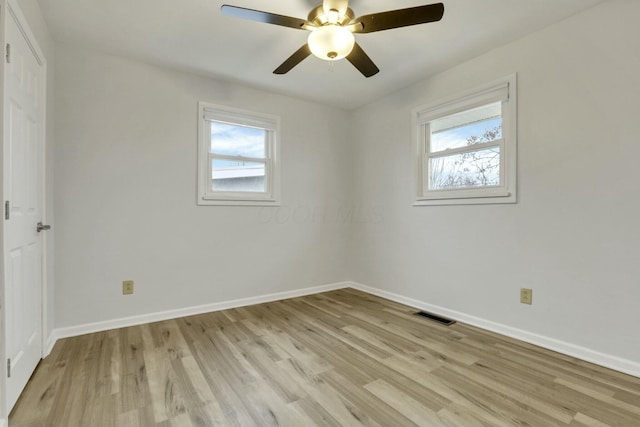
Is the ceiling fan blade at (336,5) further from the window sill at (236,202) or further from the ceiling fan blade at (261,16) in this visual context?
the window sill at (236,202)

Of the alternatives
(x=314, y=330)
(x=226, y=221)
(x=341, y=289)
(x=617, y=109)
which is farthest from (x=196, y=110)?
(x=617, y=109)

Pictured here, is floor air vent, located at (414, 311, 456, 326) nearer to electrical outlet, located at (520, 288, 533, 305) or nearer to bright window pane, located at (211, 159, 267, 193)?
electrical outlet, located at (520, 288, 533, 305)

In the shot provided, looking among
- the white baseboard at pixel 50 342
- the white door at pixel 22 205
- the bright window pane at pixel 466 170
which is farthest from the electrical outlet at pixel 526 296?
the white baseboard at pixel 50 342

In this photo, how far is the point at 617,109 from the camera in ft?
6.69

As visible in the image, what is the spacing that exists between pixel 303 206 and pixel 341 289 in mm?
1215

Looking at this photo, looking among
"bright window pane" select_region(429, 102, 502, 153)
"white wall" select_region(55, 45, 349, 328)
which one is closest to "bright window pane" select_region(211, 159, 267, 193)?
"white wall" select_region(55, 45, 349, 328)

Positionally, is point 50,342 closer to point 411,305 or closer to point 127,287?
point 127,287

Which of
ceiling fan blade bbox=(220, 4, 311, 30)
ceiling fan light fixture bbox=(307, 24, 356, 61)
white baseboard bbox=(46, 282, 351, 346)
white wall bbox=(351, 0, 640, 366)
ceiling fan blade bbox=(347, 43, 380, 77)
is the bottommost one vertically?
white baseboard bbox=(46, 282, 351, 346)

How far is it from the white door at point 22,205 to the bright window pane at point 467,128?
10.7 feet

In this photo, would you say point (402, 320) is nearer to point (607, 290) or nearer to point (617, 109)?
point (607, 290)

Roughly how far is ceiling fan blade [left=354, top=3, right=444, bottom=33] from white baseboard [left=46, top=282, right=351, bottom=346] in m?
2.77

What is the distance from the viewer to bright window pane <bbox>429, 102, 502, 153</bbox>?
277 cm

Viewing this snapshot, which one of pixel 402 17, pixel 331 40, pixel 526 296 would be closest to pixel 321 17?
pixel 331 40

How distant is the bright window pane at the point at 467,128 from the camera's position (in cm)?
277
